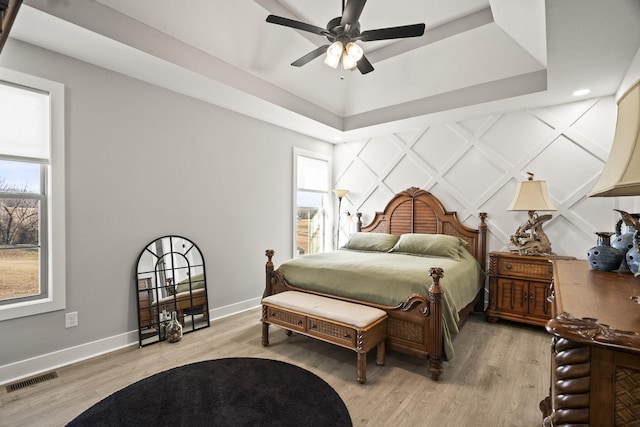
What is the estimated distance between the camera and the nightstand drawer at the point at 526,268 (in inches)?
131

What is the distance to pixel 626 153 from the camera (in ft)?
2.82

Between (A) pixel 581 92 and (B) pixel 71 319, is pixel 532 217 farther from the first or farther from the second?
(B) pixel 71 319

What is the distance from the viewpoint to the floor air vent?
226cm

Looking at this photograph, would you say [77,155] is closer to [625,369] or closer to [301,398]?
[301,398]

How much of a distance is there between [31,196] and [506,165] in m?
5.02

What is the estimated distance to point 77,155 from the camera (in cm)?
268

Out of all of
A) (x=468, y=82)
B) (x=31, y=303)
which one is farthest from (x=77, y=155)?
(x=468, y=82)

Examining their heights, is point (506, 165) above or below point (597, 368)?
above

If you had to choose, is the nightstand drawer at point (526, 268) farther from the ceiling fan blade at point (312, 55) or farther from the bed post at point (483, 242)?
the ceiling fan blade at point (312, 55)

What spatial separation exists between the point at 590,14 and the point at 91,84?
386 cm

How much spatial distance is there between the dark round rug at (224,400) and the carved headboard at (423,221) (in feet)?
9.50

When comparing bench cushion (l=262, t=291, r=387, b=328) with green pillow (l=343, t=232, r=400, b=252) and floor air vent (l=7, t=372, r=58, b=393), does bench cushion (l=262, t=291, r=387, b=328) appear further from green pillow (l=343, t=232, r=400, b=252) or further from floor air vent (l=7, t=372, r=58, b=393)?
floor air vent (l=7, t=372, r=58, b=393)

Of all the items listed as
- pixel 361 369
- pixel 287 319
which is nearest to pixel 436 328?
pixel 361 369

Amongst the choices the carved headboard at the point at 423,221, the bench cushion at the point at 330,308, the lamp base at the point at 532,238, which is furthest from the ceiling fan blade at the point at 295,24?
the lamp base at the point at 532,238
